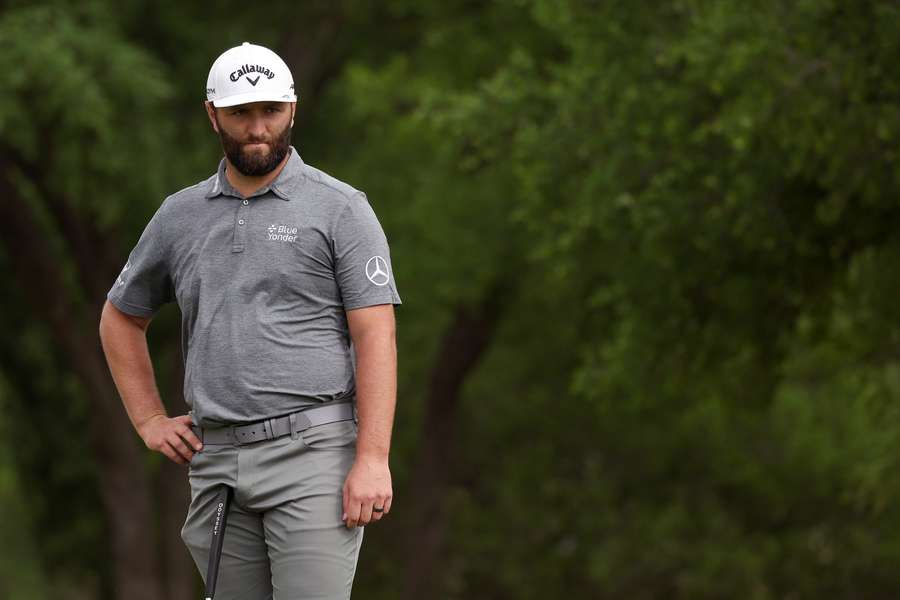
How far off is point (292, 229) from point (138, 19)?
1214 cm

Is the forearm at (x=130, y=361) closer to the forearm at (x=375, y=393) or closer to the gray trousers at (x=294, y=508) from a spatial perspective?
the gray trousers at (x=294, y=508)

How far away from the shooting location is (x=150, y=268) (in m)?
4.04

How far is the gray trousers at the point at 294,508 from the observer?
149 inches

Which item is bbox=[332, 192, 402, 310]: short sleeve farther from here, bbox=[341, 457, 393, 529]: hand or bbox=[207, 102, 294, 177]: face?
bbox=[341, 457, 393, 529]: hand

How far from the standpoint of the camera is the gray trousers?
3775 millimetres

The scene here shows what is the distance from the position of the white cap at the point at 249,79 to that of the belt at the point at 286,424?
72cm

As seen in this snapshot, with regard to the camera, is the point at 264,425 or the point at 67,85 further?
the point at 67,85

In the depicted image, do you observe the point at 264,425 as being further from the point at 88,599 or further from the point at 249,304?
the point at 88,599

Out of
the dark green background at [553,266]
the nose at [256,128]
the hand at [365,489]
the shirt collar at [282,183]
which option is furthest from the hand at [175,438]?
the dark green background at [553,266]

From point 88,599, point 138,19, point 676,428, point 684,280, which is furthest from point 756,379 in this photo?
point 88,599

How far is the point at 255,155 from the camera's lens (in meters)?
3.83

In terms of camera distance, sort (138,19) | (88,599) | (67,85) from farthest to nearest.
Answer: (88,599), (138,19), (67,85)

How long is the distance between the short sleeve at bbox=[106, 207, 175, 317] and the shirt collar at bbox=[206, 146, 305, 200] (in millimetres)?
161

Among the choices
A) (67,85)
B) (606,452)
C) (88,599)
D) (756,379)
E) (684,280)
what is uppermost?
(67,85)
